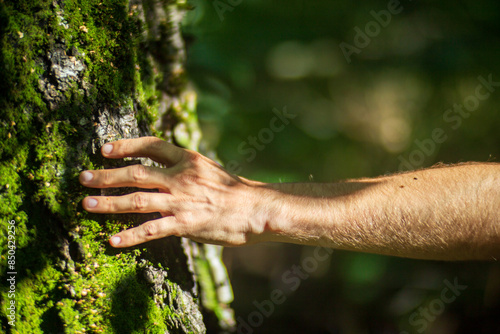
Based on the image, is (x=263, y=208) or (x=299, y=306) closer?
(x=263, y=208)

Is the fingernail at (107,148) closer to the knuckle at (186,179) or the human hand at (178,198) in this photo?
the human hand at (178,198)

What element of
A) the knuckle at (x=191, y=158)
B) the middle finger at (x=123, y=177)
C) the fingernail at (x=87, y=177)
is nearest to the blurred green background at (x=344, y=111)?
the knuckle at (x=191, y=158)

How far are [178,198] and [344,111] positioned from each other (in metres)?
1.44

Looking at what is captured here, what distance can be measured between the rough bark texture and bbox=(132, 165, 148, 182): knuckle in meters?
0.12

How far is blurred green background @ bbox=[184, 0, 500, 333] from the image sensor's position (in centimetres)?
213

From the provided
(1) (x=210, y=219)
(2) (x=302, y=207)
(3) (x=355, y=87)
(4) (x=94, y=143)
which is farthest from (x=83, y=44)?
(3) (x=355, y=87)

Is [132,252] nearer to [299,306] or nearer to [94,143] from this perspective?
[94,143]

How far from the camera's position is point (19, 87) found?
1.21 meters

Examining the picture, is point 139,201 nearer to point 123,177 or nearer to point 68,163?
point 123,177

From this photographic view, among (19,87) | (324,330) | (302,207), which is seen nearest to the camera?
(19,87)

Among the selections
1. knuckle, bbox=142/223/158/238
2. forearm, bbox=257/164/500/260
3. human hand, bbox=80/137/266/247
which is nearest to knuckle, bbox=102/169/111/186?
human hand, bbox=80/137/266/247

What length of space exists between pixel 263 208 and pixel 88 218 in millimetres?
746

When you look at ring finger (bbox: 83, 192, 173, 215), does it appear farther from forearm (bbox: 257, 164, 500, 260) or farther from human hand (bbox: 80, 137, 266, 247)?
forearm (bbox: 257, 164, 500, 260)

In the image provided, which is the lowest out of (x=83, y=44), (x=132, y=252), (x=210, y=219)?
(x=132, y=252)
